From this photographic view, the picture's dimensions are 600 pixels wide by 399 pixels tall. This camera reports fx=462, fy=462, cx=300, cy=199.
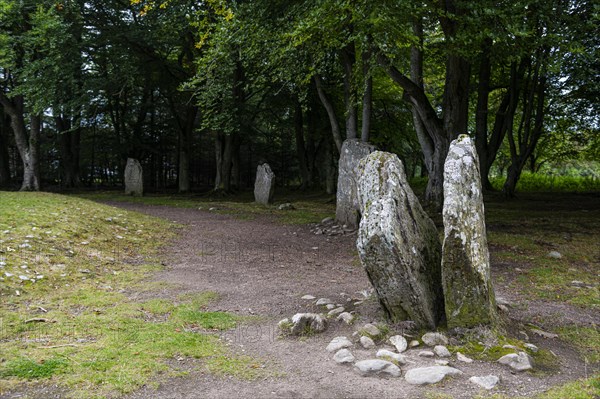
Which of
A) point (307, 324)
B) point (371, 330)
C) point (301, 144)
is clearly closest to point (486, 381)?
point (371, 330)

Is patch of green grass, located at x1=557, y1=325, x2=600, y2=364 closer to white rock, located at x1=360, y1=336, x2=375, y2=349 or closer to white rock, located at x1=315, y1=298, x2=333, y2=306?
white rock, located at x1=360, y1=336, x2=375, y2=349

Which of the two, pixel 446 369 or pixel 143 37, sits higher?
pixel 143 37

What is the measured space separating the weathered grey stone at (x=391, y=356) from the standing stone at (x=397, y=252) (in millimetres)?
684

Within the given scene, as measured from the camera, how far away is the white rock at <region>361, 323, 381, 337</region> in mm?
5047

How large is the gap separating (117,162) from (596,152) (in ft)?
101

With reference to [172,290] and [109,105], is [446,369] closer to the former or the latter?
[172,290]

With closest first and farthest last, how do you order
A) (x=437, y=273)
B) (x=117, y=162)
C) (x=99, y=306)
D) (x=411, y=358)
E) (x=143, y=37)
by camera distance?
(x=411, y=358), (x=437, y=273), (x=99, y=306), (x=143, y=37), (x=117, y=162)

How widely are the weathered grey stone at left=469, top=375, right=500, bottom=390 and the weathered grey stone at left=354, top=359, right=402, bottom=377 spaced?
0.64 meters

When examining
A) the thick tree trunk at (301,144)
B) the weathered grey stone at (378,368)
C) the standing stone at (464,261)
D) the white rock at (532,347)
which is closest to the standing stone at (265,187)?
the thick tree trunk at (301,144)

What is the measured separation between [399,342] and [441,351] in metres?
0.42

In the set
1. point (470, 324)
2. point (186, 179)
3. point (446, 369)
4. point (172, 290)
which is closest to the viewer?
→ point (446, 369)

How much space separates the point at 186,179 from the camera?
27.9m

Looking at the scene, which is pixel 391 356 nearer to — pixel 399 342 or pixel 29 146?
pixel 399 342

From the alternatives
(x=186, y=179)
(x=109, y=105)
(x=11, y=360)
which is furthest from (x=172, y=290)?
(x=109, y=105)
